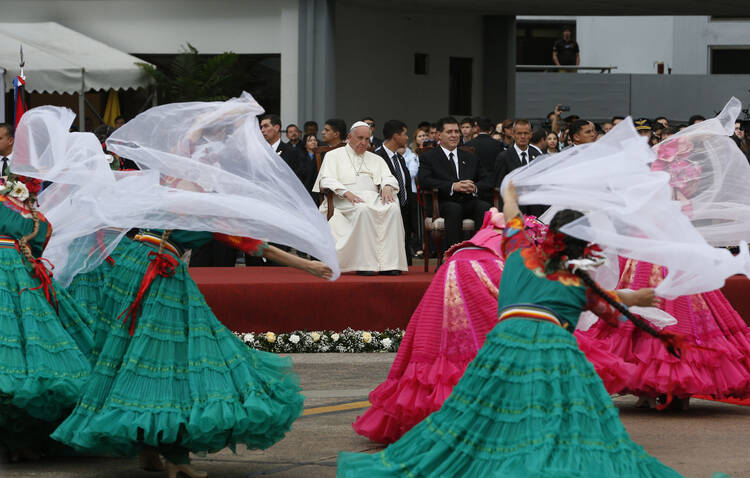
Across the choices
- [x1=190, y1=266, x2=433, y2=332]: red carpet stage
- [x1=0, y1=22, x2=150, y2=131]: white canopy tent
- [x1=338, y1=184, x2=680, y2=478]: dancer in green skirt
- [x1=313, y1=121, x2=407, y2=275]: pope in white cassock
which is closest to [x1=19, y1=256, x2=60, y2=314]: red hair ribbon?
[x1=338, y1=184, x2=680, y2=478]: dancer in green skirt

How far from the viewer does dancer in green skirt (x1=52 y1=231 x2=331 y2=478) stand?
19.0 feet

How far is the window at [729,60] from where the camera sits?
104ft

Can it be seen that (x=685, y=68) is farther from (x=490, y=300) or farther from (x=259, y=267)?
(x=490, y=300)

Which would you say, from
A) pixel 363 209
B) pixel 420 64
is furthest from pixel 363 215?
pixel 420 64

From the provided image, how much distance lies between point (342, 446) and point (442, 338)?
0.86m

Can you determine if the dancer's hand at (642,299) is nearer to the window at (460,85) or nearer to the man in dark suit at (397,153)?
the man in dark suit at (397,153)

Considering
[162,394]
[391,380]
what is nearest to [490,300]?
[391,380]

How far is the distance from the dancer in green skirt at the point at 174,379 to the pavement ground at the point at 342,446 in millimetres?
503

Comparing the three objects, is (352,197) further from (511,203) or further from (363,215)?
(511,203)

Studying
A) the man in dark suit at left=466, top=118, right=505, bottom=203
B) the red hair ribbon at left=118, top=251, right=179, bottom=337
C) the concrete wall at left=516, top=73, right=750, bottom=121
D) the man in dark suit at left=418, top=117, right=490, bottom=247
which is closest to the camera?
the red hair ribbon at left=118, top=251, right=179, bottom=337

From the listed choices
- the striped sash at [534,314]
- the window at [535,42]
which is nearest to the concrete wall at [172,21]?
the striped sash at [534,314]

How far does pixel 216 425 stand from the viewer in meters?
5.74

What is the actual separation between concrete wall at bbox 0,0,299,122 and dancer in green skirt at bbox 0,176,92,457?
43.8 ft

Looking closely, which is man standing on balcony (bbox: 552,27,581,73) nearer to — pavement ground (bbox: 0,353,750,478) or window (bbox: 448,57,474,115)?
window (bbox: 448,57,474,115)
